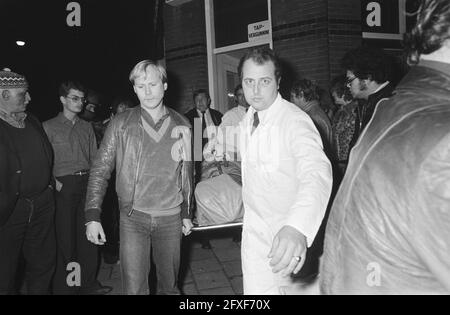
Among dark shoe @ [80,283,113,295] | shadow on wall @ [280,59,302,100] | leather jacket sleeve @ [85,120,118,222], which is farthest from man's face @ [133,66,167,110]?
shadow on wall @ [280,59,302,100]

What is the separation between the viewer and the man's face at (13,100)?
10.7 ft

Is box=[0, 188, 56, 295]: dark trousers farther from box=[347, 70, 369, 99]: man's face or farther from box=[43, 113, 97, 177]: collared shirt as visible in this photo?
box=[347, 70, 369, 99]: man's face

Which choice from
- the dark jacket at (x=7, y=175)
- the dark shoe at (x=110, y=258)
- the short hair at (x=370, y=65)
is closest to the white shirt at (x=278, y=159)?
the short hair at (x=370, y=65)

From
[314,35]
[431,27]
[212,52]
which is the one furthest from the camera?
[212,52]

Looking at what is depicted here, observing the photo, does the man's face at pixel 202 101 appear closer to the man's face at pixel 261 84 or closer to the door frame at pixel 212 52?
the door frame at pixel 212 52

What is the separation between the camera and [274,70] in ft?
8.02

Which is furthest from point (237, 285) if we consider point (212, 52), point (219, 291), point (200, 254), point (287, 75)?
point (212, 52)

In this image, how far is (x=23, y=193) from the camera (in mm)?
3256

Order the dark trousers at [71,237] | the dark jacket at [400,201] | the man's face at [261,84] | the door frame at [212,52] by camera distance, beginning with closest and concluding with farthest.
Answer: the dark jacket at [400,201], the man's face at [261,84], the dark trousers at [71,237], the door frame at [212,52]

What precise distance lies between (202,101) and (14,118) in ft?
12.3

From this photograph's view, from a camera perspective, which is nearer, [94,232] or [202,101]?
[94,232]

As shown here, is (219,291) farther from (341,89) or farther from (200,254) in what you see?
(341,89)

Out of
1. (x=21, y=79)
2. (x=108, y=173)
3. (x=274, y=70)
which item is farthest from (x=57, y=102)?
(x=274, y=70)

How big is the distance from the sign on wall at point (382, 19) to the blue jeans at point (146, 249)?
6.14 meters
